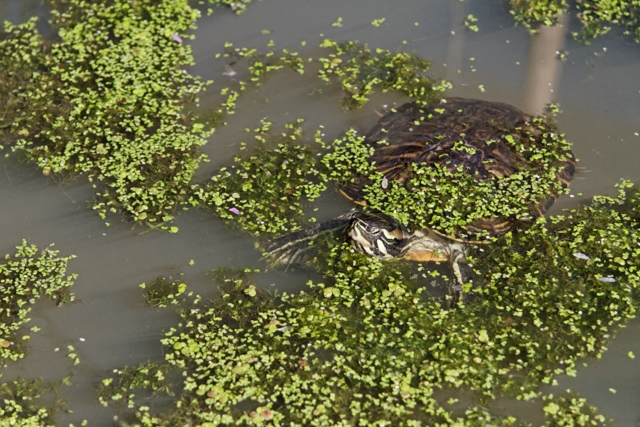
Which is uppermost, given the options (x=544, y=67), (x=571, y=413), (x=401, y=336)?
(x=544, y=67)

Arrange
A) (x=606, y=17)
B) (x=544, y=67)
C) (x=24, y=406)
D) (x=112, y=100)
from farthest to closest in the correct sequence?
(x=606, y=17) → (x=544, y=67) → (x=112, y=100) → (x=24, y=406)

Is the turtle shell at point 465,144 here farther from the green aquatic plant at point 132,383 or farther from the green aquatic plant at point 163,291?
the green aquatic plant at point 132,383

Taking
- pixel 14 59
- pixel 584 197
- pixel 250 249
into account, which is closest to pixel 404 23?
pixel 584 197

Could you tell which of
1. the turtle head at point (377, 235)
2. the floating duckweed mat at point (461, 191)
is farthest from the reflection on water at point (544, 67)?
the turtle head at point (377, 235)

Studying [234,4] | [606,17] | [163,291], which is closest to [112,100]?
[234,4]

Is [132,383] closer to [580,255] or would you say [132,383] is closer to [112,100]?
[112,100]

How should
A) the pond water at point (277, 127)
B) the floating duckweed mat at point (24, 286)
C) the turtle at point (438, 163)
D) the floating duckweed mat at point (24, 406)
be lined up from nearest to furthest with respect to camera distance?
the floating duckweed mat at point (24, 406), the pond water at point (277, 127), the floating duckweed mat at point (24, 286), the turtle at point (438, 163)

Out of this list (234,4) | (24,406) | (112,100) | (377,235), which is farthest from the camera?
(234,4)

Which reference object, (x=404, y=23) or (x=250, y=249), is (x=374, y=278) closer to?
(x=250, y=249)
